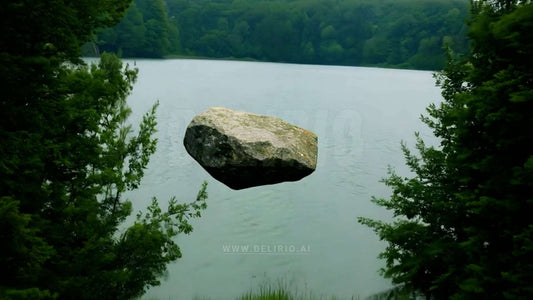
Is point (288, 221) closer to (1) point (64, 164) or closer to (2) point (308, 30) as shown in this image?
(1) point (64, 164)

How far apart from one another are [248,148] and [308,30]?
107060 millimetres

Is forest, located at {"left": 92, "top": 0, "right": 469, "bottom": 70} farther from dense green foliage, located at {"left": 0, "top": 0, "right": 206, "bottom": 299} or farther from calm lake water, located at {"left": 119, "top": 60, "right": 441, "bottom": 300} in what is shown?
dense green foliage, located at {"left": 0, "top": 0, "right": 206, "bottom": 299}

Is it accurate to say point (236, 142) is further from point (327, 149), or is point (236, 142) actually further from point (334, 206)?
point (327, 149)

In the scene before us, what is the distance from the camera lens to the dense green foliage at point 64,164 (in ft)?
16.0

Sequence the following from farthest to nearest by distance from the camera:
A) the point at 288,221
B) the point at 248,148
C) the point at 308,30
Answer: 1. the point at 308,30
2. the point at 288,221
3. the point at 248,148

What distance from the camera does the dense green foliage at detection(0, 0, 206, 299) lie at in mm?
4871

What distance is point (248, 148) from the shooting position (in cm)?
1430

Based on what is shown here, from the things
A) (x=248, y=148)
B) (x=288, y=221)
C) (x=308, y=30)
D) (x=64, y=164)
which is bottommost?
(x=288, y=221)

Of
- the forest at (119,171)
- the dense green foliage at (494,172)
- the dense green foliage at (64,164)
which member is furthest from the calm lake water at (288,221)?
the dense green foliage at (494,172)

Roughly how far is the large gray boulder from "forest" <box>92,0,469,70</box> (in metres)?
84.4

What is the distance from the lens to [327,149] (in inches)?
1010

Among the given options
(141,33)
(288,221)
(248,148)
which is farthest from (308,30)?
(248,148)

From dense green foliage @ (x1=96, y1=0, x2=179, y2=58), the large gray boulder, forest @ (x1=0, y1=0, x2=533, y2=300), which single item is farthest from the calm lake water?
dense green foliage @ (x1=96, y1=0, x2=179, y2=58)

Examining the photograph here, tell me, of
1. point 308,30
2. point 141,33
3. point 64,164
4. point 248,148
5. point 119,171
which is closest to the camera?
point 64,164
